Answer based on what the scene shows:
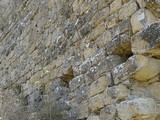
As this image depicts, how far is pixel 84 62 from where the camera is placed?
12.1 feet

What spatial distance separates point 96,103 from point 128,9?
97cm

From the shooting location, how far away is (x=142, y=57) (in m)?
2.84

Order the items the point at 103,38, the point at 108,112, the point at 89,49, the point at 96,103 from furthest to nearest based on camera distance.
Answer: the point at 89,49 → the point at 103,38 → the point at 96,103 → the point at 108,112

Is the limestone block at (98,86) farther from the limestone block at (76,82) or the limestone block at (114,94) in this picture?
the limestone block at (76,82)

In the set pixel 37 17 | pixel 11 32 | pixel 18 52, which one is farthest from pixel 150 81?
pixel 11 32

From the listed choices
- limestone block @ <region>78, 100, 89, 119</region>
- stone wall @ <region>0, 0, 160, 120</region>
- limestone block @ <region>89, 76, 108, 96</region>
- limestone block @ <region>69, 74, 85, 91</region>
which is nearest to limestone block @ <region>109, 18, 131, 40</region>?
stone wall @ <region>0, 0, 160, 120</region>

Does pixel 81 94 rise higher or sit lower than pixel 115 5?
lower

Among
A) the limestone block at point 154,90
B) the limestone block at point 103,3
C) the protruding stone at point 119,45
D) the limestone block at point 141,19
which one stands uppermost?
the limestone block at point 103,3

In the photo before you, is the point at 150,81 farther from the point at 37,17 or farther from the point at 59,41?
the point at 37,17

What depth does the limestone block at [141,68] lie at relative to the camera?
281cm

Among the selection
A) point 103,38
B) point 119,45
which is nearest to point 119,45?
point 119,45

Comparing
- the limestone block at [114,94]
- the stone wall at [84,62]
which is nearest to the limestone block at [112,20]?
the stone wall at [84,62]

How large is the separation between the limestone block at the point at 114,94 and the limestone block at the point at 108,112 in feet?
0.16

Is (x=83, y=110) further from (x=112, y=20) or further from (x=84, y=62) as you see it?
(x=112, y=20)
